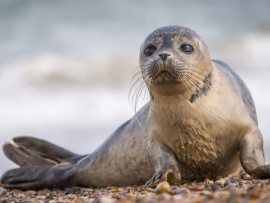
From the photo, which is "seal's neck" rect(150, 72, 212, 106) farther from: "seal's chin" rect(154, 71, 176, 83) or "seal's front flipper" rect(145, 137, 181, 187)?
"seal's front flipper" rect(145, 137, 181, 187)

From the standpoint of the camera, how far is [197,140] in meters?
6.44

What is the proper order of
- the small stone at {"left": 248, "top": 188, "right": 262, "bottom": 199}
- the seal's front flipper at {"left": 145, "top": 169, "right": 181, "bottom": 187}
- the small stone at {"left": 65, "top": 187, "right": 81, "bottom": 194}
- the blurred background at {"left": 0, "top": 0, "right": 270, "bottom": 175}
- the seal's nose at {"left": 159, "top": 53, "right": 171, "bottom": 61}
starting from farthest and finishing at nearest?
the blurred background at {"left": 0, "top": 0, "right": 270, "bottom": 175}, the small stone at {"left": 65, "top": 187, "right": 81, "bottom": 194}, the seal's front flipper at {"left": 145, "top": 169, "right": 181, "bottom": 187}, the seal's nose at {"left": 159, "top": 53, "right": 171, "bottom": 61}, the small stone at {"left": 248, "top": 188, "right": 262, "bottom": 199}

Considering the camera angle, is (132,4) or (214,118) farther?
(132,4)

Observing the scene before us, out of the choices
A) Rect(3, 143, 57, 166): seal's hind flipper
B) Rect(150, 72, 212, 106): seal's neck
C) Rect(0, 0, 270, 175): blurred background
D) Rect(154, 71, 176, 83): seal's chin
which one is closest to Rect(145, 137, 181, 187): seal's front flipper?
Rect(150, 72, 212, 106): seal's neck

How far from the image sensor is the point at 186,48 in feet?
21.0

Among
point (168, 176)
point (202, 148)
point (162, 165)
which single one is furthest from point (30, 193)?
point (202, 148)

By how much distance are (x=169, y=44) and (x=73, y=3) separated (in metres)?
14.8

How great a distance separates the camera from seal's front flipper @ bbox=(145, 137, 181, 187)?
6.34 meters

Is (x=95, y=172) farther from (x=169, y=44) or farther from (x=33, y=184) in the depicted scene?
(x=169, y=44)

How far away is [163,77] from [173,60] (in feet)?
0.48

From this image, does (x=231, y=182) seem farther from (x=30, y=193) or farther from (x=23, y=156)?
(x=23, y=156)

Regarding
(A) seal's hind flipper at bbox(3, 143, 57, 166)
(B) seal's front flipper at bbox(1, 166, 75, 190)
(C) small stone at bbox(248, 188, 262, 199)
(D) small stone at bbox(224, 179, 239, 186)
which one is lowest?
(C) small stone at bbox(248, 188, 262, 199)

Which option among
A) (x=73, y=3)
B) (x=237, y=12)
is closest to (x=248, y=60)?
(x=237, y=12)

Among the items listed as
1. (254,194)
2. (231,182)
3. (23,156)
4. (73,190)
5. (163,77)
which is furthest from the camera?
(23,156)
